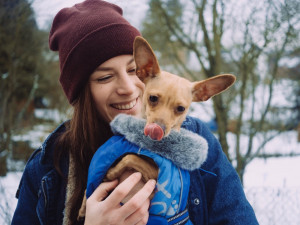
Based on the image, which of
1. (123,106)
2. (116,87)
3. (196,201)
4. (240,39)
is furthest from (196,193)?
(240,39)

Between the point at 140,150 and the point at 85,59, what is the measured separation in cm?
82

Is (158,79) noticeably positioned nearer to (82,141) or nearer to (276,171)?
(82,141)

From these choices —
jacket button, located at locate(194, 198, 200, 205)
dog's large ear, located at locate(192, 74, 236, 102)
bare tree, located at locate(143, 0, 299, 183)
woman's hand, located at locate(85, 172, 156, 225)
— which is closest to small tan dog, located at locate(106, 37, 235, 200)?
dog's large ear, located at locate(192, 74, 236, 102)

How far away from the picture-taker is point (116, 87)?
1783 mm

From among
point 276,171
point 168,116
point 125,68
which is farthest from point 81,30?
point 276,171

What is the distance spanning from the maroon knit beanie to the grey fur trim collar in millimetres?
590

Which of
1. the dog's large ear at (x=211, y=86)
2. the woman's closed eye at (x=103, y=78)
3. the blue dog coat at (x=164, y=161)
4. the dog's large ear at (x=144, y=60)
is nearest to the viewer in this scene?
the blue dog coat at (x=164, y=161)

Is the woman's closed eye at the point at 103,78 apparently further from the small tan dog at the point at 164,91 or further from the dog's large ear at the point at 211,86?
the dog's large ear at the point at 211,86

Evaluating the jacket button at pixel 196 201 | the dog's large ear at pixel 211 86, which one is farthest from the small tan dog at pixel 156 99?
the jacket button at pixel 196 201

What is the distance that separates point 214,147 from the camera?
5.71ft

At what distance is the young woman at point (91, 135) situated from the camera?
1.62 metres

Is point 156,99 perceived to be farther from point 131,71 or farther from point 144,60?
point 131,71

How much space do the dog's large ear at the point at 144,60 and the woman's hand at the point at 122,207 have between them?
0.72 metres

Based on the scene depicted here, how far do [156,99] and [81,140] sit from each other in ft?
2.11
